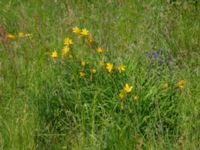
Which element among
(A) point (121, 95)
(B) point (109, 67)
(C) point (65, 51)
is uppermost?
(C) point (65, 51)

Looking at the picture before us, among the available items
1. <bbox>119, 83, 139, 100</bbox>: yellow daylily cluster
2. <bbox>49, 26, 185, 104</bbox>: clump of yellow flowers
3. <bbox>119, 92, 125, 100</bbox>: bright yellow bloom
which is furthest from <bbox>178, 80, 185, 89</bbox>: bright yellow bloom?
<bbox>119, 92, 125, 100</bbox>: bright yellow bloom

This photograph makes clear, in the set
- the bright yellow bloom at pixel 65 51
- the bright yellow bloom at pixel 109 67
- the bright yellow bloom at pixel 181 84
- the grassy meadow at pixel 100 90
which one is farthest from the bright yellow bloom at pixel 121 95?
the bright yellow bloom at pixel 65 51

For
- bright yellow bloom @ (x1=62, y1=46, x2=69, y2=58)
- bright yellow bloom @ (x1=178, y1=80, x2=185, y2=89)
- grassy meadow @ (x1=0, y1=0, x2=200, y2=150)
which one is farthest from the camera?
bright yellow bloom @ (x1=62, y1=46, x2=69, y2=58)

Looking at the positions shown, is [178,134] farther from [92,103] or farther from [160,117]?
[92,103]

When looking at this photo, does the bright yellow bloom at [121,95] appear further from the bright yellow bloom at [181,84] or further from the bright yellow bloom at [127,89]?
the bright yellow bloom at [181,84]

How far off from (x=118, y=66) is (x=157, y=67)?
29 cm

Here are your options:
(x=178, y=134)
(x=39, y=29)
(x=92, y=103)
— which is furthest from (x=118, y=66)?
(x=39, y=29)

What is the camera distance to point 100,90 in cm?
335

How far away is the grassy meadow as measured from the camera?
3.08m

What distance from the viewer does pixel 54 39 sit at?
409cm

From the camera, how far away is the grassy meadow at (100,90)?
3.08m

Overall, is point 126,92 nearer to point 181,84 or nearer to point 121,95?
point 121,95

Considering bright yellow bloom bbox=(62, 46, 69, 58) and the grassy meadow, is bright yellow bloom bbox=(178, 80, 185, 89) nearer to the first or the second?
the grassy meadow

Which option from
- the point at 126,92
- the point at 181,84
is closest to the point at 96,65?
the point at 126,92
